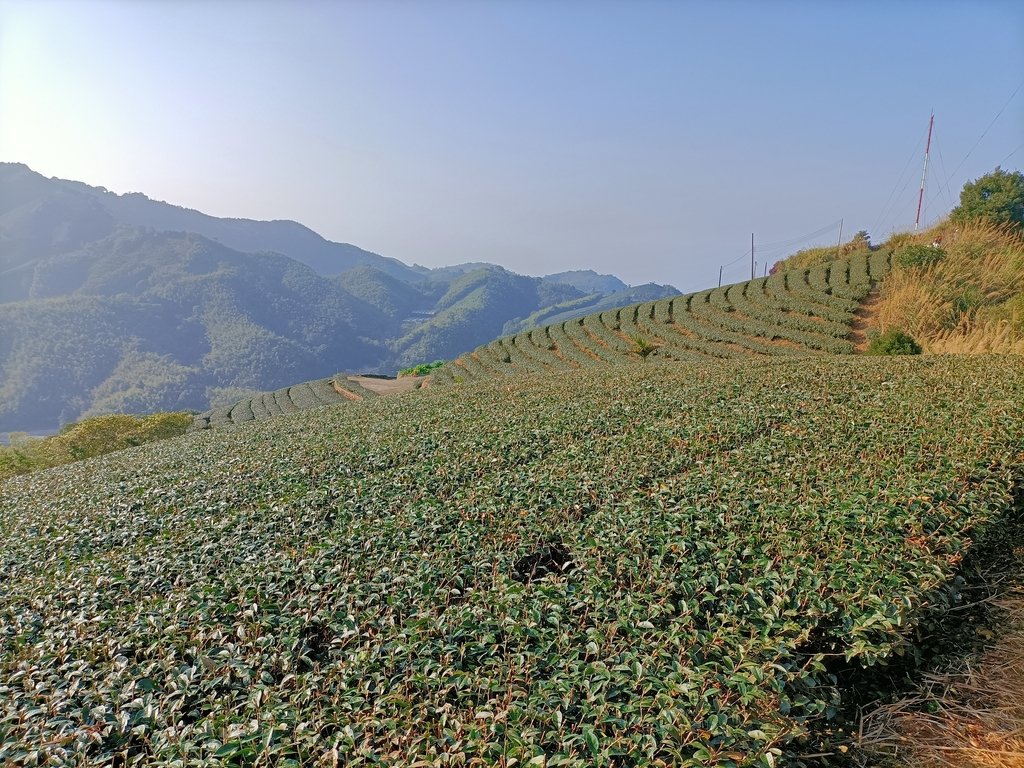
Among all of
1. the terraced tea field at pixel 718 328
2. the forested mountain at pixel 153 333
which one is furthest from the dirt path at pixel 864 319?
the forested mountain at pixel 153 333

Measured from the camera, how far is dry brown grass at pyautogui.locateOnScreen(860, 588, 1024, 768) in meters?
2.96

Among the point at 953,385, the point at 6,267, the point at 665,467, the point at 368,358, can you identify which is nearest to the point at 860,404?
the point at 953,385

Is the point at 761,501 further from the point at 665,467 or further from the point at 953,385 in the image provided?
the point at 953,385

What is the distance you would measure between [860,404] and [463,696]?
639 centimetres

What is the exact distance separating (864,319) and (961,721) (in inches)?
955

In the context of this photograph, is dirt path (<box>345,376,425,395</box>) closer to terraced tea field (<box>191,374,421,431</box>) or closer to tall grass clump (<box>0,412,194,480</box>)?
terraced tea field (<box>191,374,421,431</box>)

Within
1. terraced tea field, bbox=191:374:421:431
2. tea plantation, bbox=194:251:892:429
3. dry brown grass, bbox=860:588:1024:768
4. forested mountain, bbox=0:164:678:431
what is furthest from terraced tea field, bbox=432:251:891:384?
forested mountain, bbox=0:164:678:431

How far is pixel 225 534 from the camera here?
504cm

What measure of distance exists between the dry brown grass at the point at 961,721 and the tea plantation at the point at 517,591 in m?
0.29

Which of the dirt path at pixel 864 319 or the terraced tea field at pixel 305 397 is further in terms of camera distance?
the terraced tea field at pixel 305 397

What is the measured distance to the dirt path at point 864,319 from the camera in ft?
70.7

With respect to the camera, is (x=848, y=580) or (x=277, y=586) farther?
(x=277, y=586)

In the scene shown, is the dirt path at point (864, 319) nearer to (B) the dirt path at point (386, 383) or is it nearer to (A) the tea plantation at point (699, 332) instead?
(A) the tea plantation at point (699, 332)

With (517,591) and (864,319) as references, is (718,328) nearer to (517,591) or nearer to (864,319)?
(864,319)
